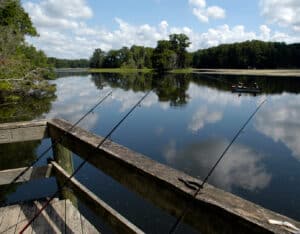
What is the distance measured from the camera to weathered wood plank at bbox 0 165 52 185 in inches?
131

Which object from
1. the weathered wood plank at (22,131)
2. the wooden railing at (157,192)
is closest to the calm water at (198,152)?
the wooden railing at (157,192)

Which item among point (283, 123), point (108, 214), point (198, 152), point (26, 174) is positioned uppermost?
point (108, 214)

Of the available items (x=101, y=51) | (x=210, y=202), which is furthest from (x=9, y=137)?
(x=101, y=51)

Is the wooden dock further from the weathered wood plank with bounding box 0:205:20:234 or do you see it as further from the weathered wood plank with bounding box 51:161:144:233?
the weathered wood plank with bounding box 51:161:144:233

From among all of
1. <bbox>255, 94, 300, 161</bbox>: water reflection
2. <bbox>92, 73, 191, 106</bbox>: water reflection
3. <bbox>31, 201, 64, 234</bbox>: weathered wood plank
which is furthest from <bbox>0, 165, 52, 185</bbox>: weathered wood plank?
<bbox>255, 94, 300, 161</bbox>: water reflection

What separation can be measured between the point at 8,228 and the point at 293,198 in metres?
9.05

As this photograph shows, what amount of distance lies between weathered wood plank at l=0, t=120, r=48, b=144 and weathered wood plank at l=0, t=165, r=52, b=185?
1.19 ft

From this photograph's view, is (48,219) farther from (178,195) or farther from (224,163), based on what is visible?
(224,163)

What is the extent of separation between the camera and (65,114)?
A: 23.8m

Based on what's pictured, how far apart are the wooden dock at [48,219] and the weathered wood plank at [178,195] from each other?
87cm

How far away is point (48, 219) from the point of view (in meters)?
3.02

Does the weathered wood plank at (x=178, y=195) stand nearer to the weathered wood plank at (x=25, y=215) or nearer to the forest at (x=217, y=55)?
the weathered wood plank at (x=25, y=215)

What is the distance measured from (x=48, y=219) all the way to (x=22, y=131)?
1054mm

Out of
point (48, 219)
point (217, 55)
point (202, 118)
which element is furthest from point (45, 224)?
point (217, 55)
